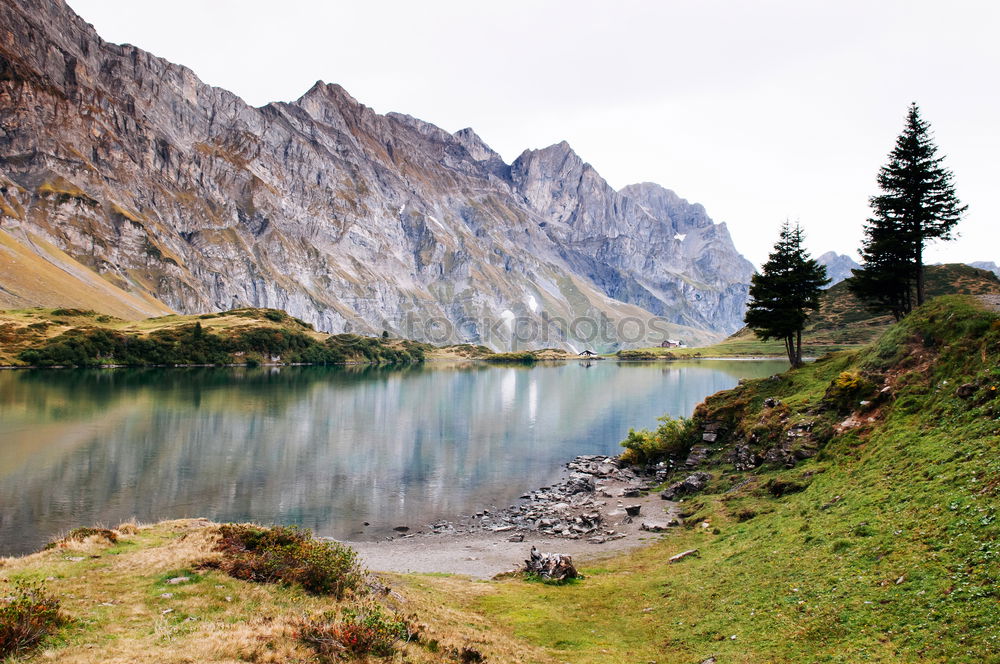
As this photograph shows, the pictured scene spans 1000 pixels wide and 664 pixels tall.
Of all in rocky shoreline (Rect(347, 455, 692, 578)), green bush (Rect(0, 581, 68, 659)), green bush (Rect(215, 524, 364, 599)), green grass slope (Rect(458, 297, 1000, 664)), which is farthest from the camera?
rocky shoreline (Rect(347, 455, 692, 578))

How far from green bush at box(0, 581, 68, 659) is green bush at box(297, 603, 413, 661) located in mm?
5966

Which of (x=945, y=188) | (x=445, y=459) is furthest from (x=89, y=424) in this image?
(x=945, y=188)

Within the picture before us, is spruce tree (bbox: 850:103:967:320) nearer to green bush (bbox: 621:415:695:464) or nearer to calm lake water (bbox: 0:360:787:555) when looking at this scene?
green bush (bbox: 621:415:695:464)

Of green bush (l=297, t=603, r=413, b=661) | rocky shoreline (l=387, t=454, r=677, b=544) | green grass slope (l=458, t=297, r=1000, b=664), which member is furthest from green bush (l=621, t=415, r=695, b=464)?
green bush (l=297, t=603, r=413, b=661)

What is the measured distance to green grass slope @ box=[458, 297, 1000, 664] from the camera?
1395 cm

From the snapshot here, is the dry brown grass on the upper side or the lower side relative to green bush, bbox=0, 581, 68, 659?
lower

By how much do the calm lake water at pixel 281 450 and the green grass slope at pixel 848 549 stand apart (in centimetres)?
2279

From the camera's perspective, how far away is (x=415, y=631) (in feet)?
53.4

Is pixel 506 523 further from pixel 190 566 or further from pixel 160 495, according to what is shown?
pixel 160 495

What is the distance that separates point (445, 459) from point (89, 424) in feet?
181

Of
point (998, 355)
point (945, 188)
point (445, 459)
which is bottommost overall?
point (445, 459)

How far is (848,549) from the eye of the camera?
19.0m

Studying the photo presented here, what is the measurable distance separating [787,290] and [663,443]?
69.9ft

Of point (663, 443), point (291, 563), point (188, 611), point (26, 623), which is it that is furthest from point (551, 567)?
point (663, 443)
